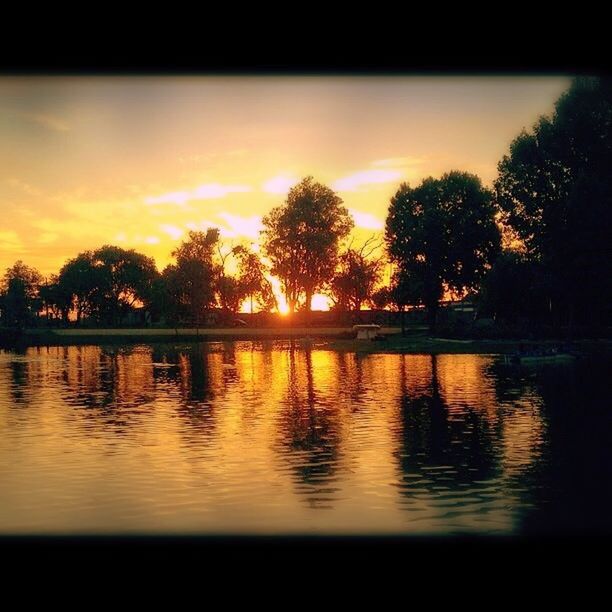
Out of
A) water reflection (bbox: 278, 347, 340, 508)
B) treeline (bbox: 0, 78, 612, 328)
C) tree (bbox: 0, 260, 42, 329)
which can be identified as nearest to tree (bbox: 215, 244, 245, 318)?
treeline (bbox: 0, 78, 612, 328)

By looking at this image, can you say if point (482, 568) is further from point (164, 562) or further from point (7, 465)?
point (7, 465)

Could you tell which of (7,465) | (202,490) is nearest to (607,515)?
(202,490)

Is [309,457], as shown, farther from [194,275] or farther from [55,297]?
[55,297]

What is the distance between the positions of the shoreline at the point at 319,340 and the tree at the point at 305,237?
6.79 meters

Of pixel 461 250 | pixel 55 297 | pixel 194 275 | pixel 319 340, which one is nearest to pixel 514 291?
pixel 461 250

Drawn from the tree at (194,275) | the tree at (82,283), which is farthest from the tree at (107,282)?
the tree at (194,275)

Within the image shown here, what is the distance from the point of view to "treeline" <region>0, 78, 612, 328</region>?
53.4 metres

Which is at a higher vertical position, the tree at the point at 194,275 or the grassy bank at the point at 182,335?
the tree at the point at 194,275

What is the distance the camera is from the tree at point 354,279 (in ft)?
269

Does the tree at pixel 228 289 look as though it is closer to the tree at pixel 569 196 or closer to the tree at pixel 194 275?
the tree at pixel 194 275

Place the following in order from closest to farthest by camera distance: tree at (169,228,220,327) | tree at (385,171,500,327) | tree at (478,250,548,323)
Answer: tree at (478,250,548,323), tree at (385,171,500,327), tree at (169,228,220,327)

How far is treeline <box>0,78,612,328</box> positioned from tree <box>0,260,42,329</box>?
10.5 inches

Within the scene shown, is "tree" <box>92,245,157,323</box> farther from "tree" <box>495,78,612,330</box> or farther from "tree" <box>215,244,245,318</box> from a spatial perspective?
"tree" <box>495,78,612,330</box>

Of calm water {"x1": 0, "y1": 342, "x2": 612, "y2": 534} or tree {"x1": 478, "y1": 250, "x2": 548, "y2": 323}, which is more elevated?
tree {"x1": 478, "y1": 250, "x2": 548, "y2": 323}
